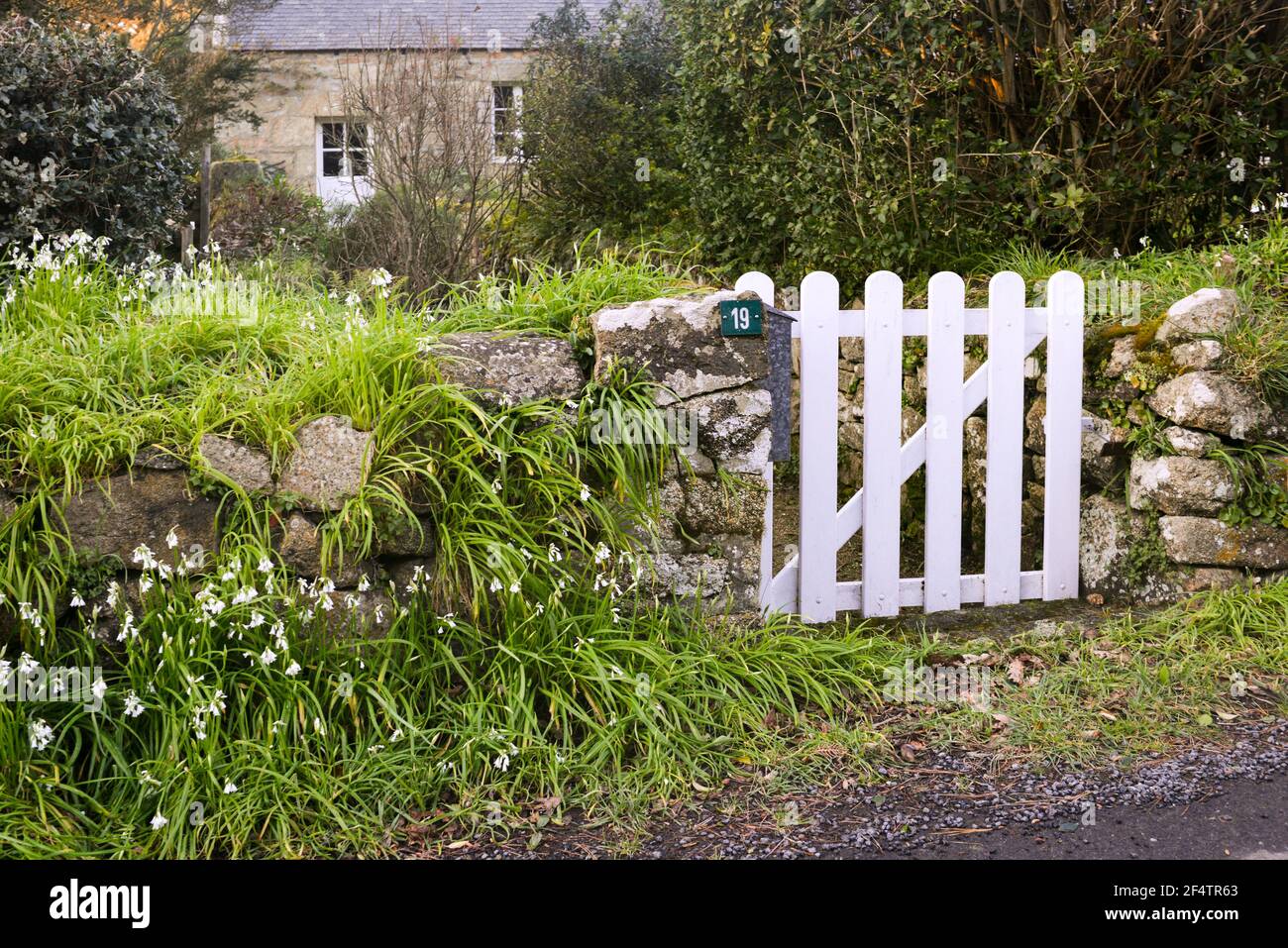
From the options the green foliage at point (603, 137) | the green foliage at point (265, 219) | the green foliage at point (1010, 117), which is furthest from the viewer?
the green foliage at point (265, 219)

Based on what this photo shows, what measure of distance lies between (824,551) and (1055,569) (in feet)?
3.58

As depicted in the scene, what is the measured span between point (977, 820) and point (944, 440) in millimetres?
1772

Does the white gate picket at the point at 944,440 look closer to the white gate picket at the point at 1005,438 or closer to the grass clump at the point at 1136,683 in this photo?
the white gate picket at the point at 1005,438

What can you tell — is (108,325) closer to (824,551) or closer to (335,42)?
(824,551)

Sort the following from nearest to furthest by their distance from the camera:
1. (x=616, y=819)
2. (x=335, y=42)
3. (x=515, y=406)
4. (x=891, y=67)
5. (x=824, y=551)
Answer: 1. (x=616, y=819)
2. (x=515, y=406)
3. (x=824, y=551)
4. (x=891, y=67)
5. (x=335, y=42)

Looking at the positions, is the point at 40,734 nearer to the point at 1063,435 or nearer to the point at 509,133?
the point at 1063,435

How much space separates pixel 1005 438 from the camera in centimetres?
449

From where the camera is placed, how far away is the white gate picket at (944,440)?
4.29 m

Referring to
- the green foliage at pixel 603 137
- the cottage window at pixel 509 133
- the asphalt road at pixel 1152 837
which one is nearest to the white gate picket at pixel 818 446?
the asphalt road at pixel 1152 837

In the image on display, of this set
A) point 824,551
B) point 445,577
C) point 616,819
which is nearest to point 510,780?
point 616,819

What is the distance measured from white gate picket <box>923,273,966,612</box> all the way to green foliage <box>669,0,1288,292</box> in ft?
5.04

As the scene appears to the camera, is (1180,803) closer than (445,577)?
Yes

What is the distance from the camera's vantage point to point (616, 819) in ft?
9.65

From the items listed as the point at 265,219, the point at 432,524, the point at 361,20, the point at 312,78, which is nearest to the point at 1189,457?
the point at 432,524
